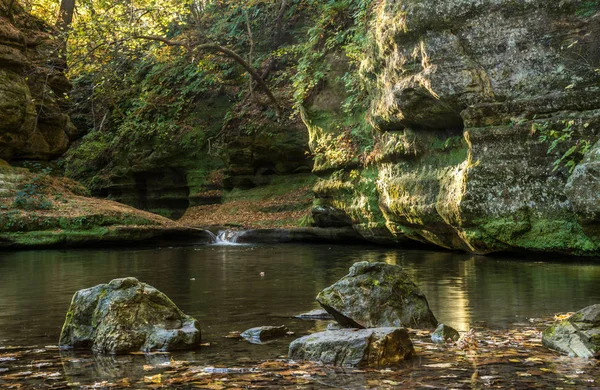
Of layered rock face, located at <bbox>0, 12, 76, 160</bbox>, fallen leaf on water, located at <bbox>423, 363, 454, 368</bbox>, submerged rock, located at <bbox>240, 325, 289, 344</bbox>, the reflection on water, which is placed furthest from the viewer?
layered rock face, located at <bbox>0, 12, 76, 160</bbox>

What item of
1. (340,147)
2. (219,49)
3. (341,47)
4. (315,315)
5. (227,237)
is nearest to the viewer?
(315,315)

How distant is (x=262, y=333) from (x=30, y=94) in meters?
22.0

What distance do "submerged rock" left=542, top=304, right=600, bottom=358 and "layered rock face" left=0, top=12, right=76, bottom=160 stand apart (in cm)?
2175

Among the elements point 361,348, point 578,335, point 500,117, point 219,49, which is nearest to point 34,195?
point 219,49

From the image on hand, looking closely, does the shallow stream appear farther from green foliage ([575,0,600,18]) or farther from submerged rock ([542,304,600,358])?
green foliage ([575,0,600,18])

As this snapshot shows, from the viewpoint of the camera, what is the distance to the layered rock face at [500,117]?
13578 millimetres

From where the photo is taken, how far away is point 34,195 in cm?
2384

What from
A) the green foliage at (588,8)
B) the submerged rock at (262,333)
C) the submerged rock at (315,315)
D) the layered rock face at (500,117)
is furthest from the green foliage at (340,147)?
the submerged rock at (262,333)

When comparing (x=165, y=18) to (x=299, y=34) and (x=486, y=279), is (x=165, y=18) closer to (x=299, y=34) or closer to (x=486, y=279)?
(x=299, y=34)

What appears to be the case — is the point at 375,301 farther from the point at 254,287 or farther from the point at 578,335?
the point at 254,287

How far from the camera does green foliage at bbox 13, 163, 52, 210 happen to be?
23.0m

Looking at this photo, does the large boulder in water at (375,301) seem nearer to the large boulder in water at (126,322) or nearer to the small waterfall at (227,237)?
the large boulder in water at (126,322)

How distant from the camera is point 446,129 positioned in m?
16.7

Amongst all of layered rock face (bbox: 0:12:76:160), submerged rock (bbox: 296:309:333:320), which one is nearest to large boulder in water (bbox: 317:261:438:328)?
submerged rock (bbox: 296:309:333:320)
